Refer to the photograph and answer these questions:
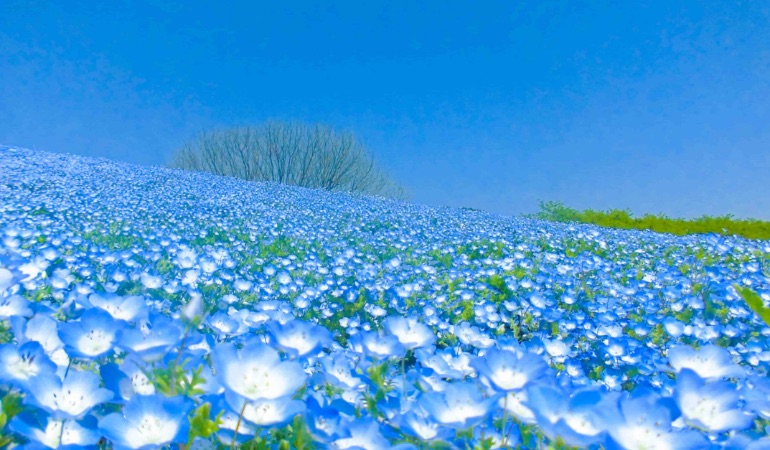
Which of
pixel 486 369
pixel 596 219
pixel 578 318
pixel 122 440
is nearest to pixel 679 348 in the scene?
pixel 486 369

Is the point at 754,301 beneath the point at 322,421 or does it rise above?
above

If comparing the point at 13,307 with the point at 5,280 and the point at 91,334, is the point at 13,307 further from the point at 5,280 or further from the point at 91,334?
the point at 91,334

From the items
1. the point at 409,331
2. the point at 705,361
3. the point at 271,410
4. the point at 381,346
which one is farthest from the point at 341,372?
the point at 705,361

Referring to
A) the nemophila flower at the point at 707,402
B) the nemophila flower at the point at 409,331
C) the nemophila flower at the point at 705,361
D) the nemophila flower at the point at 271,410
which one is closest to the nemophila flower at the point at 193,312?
the nemophila flower at the point at 271,410

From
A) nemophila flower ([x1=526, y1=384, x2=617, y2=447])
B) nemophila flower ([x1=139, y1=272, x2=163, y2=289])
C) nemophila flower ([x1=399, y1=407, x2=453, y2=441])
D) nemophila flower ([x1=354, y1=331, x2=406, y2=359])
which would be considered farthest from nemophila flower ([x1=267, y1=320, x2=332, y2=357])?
nemophila flower ([x1=139, y1=272, x2=163, y2=289])

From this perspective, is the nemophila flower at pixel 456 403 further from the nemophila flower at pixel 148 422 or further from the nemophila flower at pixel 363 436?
the nemophila flower at pixel 148 422

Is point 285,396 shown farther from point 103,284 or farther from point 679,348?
point 103,284

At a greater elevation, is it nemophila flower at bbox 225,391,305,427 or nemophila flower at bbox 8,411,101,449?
nemophila flower at bbox 225,391,305,427

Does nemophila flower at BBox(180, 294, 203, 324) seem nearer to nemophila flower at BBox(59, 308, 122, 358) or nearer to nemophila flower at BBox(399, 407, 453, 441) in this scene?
nemophila flower at BBox(59, 308, 122, 358)

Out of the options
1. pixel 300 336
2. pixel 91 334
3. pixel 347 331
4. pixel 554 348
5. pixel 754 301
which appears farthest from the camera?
pixel 347 331
